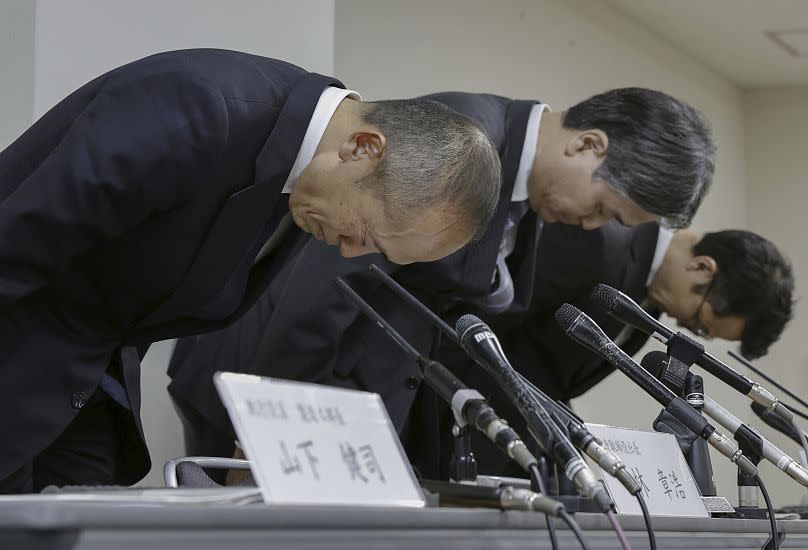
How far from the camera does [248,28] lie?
279 centimetres

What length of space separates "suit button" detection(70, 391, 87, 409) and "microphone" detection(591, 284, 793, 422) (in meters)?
0.80

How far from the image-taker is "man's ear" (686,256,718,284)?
11.3 feet

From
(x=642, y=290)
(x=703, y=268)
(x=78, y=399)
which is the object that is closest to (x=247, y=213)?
(x=78, y=399)

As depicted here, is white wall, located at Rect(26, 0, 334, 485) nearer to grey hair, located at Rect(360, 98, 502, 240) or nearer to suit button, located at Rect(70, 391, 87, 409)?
suit button, located at Rect(70, 391, 87, 409)

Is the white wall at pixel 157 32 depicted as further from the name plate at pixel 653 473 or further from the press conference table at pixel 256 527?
the press conference table at pixel 256 527

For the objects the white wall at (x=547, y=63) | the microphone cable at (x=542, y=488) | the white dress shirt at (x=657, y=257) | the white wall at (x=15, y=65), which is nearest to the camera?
the microphone cable at (x=542, y=488)

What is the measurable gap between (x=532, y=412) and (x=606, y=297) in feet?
2.01

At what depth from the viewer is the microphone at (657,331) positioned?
1873 mm

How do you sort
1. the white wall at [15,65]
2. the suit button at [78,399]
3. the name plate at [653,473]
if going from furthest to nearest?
the white wall at [15,65] → the suit button at [78,399] → the name plate at [653,473]

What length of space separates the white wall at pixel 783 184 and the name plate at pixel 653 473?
4.77 m

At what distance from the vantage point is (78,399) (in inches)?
71.8

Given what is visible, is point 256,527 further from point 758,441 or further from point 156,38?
point 156,38

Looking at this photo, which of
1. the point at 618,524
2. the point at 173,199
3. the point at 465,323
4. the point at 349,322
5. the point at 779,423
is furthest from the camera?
the point at 349,322

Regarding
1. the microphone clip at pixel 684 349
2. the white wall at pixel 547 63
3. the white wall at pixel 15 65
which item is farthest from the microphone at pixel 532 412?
the white wall at pixel 547 63
